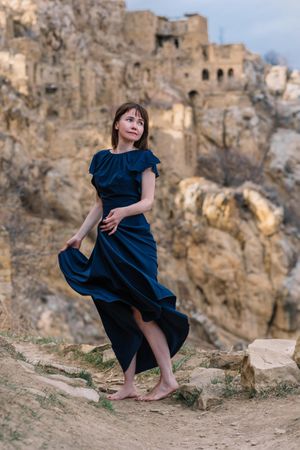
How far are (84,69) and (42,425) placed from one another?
1263 inches

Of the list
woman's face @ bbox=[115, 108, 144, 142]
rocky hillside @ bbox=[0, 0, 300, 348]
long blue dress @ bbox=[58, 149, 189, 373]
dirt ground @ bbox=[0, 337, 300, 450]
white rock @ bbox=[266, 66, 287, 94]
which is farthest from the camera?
white rock @ bbox=[266, 66, 287, 94]

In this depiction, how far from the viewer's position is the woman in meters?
4.49

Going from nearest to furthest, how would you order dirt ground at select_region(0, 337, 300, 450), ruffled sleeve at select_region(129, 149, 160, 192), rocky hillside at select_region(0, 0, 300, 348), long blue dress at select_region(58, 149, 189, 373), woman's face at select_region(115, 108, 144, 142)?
dirt ground at select_region(0, 337, 300, 450)
long blue dress at select_region(58, 149, 189, 373)
ruffled sleeve at select_region(129, 149, 160, 192)
woman's face at select_region(115, 108, 144, 142)
rocky hillside at select_region(0, 0, 300, 348)

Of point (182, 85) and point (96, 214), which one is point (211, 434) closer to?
point (96, 214)

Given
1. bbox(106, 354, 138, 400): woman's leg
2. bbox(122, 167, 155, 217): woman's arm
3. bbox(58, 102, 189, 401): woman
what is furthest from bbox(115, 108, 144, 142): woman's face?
bbox(106, 354, 138, 400): woman's leg

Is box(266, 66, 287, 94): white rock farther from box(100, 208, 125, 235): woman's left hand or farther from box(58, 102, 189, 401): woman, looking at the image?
box(100, 208, 125, 235): woman's left hand

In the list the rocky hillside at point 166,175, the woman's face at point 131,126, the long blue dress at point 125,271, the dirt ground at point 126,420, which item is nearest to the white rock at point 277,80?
the rocky hillside at point 166,175

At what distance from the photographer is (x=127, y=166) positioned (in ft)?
15.2

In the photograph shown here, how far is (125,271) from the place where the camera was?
176 inches

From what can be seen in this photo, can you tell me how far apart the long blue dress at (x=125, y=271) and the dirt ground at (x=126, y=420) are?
18.2 inches

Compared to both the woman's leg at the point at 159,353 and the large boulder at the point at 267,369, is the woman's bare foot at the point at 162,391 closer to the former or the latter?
the woman's leg at the point at 159,353

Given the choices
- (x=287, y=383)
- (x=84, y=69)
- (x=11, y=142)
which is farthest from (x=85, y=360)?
(x=84, y=69)

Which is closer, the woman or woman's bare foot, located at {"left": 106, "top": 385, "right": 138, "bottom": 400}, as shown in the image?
the woman

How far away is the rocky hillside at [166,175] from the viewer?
80.2 ft
